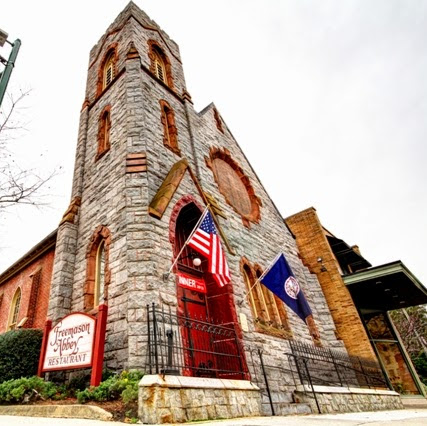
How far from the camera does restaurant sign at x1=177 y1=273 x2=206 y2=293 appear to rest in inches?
321

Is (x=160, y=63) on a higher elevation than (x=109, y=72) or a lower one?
higher

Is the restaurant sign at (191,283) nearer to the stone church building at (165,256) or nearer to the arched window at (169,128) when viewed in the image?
the stone church building at (165,256)

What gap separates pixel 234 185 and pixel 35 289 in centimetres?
916

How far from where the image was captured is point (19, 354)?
6906mm

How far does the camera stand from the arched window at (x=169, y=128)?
11.2 meters

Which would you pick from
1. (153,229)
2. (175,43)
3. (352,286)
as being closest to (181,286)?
(153,229)

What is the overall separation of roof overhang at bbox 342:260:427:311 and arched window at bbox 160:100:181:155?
32.3 ft

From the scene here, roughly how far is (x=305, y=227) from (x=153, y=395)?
574 inches

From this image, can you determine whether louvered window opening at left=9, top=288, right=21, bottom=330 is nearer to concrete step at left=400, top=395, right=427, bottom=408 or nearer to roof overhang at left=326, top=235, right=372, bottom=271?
roof overhang at left=326, top=235, right=372, bottom=271

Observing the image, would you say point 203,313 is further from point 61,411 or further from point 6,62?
point 6,62

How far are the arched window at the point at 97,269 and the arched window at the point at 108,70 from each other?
26.8 ft

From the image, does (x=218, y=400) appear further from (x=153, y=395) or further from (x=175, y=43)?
(x=175, y=43)

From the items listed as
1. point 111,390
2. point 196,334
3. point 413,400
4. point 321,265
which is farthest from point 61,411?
point 413,400

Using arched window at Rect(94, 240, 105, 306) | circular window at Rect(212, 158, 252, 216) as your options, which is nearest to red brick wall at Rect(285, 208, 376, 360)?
circular window at Rect(212, 158, 252, 216)
